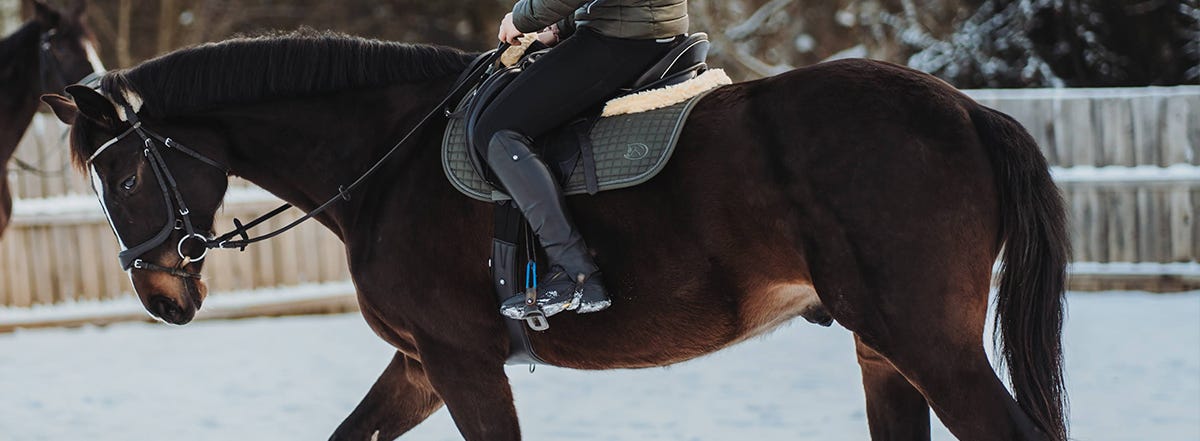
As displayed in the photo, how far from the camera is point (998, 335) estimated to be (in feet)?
12.4

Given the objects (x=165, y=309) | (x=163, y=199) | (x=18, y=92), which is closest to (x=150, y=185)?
(x=163, y=199)

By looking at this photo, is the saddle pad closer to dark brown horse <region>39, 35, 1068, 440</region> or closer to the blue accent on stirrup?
dark brown horse <region>39, 35, 1068, 440</region>

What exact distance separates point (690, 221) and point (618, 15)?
71 centimetres

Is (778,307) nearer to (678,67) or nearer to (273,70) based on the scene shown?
(678,67)

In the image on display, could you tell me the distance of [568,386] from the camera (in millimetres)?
7680

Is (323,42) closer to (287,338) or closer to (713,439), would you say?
(713,439)

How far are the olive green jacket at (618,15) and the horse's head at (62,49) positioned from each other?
4.98 metres

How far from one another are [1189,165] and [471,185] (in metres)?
7.77

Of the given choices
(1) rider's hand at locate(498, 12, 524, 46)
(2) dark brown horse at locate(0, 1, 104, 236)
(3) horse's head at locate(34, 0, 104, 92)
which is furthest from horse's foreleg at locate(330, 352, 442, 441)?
(3) horse's head at locate(34, 0, 104, 92)

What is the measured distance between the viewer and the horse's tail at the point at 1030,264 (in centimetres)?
359

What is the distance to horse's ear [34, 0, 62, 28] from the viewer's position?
819 centimetres

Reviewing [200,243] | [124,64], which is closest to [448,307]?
[200,243]

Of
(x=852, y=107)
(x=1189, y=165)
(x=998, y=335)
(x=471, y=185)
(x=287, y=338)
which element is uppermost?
(x=852, y=107)

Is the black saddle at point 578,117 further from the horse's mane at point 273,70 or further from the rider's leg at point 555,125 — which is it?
the horse's mane at point 273,70
